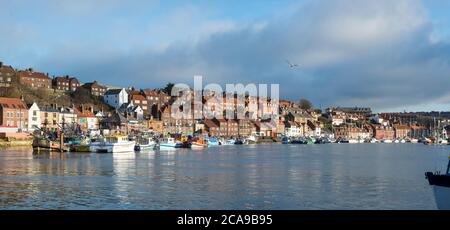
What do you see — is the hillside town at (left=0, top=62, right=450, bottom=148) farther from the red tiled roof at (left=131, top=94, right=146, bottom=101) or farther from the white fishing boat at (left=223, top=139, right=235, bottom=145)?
the white fishing boat at (left=223, top=139, right=235, bottom=145)

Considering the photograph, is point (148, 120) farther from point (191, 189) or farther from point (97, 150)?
point (191, 189)

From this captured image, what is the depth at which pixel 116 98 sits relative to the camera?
134 m

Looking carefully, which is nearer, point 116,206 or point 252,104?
point 116,206

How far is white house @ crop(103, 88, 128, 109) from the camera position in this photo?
438ft

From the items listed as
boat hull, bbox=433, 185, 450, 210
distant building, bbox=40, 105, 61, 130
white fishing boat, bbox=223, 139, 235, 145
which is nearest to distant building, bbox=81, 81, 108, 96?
distant building, bbox=40, 105, 61, 130

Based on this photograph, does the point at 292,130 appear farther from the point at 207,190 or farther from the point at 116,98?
the point at 207,190

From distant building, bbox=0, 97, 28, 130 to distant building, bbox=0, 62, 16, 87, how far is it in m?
26.3

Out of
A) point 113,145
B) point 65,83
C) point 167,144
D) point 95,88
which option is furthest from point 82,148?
point 65,83

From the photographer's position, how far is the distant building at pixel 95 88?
461 ft

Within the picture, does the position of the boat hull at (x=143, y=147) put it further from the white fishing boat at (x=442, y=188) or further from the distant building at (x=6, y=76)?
the white fishing boat at (x=442, y=188)

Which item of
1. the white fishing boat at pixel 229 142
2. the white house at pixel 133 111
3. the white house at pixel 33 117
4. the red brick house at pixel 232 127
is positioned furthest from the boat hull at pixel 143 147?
the red brick house at pixel 232 127

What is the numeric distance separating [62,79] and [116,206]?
125 meters

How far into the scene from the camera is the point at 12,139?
3285 inches
